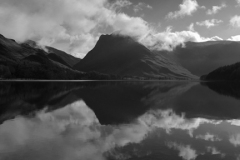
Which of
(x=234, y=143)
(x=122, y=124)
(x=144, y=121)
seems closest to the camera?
(x=234, y=143)

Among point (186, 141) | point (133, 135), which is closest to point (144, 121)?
point (133, 135)

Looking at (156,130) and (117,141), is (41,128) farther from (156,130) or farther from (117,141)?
(156,130)

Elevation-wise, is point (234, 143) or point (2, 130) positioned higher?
point (2, 130)

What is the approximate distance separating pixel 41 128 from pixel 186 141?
1623 centimetres

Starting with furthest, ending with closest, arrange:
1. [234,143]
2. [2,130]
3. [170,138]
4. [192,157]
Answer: [2,130], [170,138], [234,143], [192,157]

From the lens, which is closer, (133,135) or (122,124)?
(133,135)

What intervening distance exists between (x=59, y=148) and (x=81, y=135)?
4536mm

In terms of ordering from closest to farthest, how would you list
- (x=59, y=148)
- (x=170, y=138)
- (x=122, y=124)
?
1. (x=59, y=148)
2. (x=170, y=138)
3. (x=122, y=124)

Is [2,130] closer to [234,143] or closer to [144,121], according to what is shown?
[144,121]

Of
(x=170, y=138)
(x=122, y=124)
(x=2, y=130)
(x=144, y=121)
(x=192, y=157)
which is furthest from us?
(x=144, y=121)

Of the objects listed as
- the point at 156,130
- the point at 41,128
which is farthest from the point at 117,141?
the point at 41,128

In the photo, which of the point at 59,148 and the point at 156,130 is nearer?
the point at 59,148

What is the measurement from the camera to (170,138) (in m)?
21.7

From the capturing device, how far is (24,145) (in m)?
18.8
